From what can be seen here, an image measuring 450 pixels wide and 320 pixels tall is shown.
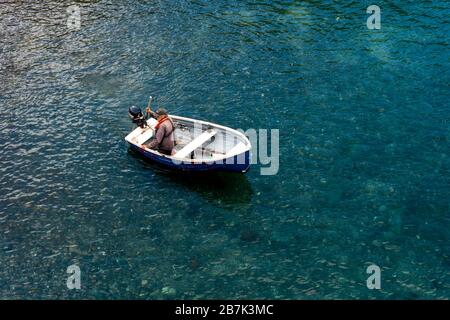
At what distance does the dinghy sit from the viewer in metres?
30.0

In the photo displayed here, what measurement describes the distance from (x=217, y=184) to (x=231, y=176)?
1039mm

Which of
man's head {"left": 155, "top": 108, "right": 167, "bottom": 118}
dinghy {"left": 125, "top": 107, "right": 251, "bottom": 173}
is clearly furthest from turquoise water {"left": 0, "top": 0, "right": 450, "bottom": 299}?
man's head {"left": 155, "top": 108, "right": 167, "bottom": 118}

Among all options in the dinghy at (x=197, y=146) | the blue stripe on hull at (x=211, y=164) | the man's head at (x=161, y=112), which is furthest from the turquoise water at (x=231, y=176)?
the man's head at (x=161, y=112)

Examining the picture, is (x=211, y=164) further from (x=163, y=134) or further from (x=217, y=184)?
(x=163, y=134)

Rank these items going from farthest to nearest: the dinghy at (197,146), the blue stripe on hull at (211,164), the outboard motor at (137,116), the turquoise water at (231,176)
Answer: the outboard motor at (137,116) → the dinghy at (197,146) → the blue stripe on hull at (211,164) → the turquoise water at (231,176)

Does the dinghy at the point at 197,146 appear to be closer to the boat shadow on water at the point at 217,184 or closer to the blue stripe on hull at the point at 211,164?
the blue stripe on hull at the point at 211,164

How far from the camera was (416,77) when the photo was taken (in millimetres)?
39250

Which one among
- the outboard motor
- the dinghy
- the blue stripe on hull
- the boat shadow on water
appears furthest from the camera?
the outboard motor

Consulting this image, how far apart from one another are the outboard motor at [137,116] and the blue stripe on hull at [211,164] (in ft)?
6.64

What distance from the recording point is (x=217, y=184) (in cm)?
3133

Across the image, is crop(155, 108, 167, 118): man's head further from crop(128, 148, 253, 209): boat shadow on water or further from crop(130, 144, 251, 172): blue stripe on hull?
crop(128, 148, 253, 209): boat shadow on water

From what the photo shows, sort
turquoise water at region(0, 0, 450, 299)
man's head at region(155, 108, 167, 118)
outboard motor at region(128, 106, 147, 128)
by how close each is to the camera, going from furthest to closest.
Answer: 1. outboard motor at region(128, 106, 147, 128)
2. man's head at region(155, 108, 167, 118)
3. turquoise water at region(0, 0, 450, 299)

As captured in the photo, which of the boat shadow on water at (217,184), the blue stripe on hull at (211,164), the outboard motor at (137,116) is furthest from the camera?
the outboard motor at (137,116)

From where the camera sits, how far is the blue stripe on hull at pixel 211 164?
29.7m
